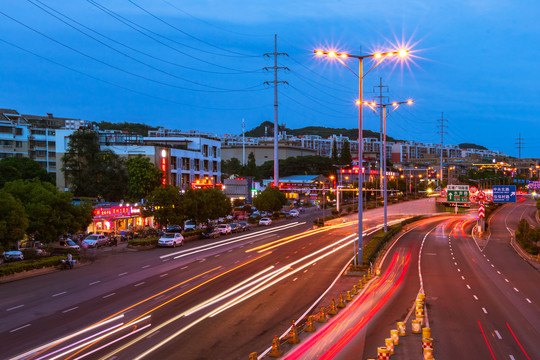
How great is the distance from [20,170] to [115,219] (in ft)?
115

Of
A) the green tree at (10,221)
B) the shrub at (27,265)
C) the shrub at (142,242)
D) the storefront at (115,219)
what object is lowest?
the shrub at (142,242)

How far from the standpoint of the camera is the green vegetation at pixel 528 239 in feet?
154

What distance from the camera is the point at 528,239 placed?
5294 cm

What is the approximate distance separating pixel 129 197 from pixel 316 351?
5897cm

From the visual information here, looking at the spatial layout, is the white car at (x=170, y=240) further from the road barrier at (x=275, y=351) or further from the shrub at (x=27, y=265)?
the road barrier at (x=275, y=351)

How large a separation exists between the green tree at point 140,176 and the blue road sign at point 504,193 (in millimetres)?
45365

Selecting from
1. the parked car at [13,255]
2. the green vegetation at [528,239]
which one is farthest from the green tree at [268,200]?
the parked car at [13,255]

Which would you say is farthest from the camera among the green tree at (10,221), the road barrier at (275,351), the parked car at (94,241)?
the parked car at (94,241)

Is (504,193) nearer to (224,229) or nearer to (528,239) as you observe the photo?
(528,239)

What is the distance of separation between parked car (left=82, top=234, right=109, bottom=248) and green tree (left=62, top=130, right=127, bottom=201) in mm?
21783

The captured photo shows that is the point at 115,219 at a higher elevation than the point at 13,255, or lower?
higher

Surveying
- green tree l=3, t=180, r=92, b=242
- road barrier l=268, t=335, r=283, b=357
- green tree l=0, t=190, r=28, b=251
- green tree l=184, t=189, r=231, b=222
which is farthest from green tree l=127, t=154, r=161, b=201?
road barrier l=268, t=335, r=283, b=357

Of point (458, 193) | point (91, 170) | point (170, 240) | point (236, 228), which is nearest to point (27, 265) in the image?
point (170, 240)

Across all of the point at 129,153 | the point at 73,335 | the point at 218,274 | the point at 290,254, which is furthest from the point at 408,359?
the point at 129,153
